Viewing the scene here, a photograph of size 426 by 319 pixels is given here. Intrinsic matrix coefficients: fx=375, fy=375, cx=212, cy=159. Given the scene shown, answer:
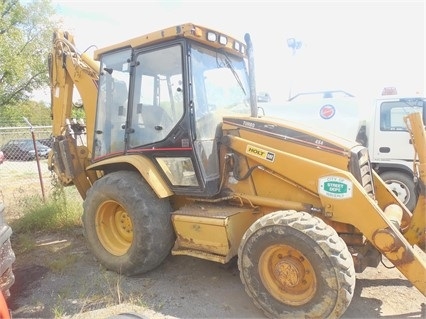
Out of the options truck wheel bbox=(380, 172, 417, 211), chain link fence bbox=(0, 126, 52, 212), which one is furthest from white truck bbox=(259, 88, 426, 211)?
chain link fence bbox=(0, 126, 52, 212)

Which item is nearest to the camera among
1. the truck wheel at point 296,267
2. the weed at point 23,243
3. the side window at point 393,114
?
the truck wheel at point 296,267

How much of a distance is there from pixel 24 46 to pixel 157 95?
71.4 feet

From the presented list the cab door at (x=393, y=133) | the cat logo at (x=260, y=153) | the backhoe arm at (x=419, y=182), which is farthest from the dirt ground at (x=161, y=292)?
the cab door at (x=393, y=133)

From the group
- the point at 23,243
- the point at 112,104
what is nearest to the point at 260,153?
the point at 112,104

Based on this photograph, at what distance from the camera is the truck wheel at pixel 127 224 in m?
3.88

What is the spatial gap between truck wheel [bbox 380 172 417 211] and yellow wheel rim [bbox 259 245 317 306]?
4415mm

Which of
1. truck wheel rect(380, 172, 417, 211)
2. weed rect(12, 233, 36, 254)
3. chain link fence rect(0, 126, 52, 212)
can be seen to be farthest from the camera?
chain link fence rect(0, 126, 52, 212)

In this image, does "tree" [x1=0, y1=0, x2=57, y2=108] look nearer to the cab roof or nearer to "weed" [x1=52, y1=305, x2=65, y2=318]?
the cab roof

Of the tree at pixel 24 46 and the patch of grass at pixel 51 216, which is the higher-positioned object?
the tree at pixel 24 46

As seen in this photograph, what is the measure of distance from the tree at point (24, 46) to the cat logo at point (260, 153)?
20.4 meters

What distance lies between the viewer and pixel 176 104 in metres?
3.94

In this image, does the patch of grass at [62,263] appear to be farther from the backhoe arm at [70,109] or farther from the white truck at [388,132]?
the white truck at [388,132]

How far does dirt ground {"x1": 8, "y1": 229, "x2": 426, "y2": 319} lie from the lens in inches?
135

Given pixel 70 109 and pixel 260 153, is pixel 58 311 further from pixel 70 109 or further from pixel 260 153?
pixel 70 109
